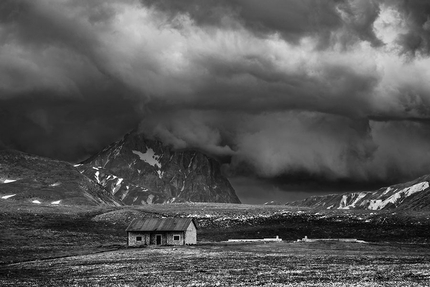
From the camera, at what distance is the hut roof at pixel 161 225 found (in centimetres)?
10801

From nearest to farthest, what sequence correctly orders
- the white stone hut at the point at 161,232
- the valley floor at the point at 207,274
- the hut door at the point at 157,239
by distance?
1. the valley floor at the point at 207,274
2. the white stone hut at the point at 161,232
3. the hut door at the point at 157,239

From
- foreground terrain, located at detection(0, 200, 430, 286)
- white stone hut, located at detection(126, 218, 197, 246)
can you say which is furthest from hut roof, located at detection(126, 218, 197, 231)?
foreground terrain, located at detection(0, 200, 430, 286)

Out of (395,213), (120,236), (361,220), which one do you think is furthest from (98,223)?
(395,213)

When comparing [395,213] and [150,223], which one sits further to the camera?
[395,213]

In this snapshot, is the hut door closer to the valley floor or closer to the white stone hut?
the white stone hut

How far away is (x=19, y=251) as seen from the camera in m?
89.1

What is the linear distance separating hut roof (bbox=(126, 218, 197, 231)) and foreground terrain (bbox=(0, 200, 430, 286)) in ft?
16.7

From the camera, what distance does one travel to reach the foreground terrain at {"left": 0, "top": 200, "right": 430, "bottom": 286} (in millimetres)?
45000

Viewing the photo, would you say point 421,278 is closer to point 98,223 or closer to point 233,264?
point 233,264

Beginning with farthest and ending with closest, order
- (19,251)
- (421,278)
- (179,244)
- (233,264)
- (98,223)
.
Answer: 1. (98,223)
2. (179,244)
3. (19,251)
4. (233,264)
5. (421,278)

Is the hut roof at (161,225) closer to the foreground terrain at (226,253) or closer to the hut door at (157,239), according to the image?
the hut door at (157,239)

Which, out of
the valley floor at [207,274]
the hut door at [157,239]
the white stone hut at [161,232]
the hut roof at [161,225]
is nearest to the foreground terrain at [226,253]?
the valley floor at [207,274]

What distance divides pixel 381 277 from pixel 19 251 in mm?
64686

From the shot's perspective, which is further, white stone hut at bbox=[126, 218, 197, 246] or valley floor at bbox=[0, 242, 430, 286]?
white stone hut at bbox=[126, 218, 197, 246]
